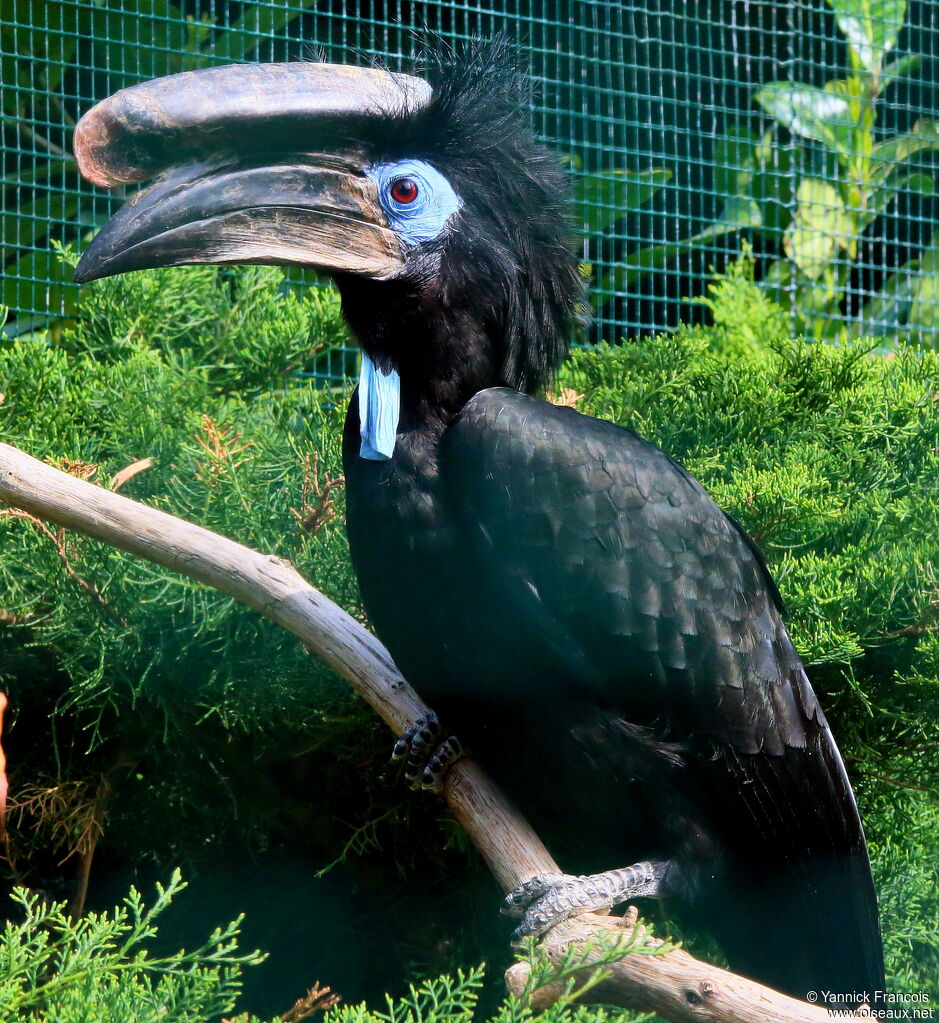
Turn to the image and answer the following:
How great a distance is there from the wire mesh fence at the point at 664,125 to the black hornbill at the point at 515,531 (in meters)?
1.19

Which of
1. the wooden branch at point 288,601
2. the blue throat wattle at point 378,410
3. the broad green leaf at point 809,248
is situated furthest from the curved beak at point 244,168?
the broad green leaf at point 809,248

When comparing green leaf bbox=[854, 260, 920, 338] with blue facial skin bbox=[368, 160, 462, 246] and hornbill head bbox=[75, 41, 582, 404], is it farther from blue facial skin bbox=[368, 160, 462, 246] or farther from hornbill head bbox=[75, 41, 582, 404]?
blue facial skin bbox=[368, 160, 462, 246]

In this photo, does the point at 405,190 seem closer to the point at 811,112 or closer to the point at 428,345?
the point at 428,345

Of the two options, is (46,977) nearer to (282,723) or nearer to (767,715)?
(282,723)

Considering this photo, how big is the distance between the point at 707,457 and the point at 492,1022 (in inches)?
61.2

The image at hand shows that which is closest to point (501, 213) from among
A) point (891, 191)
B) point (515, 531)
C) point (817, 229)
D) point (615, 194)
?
point (515, 531)

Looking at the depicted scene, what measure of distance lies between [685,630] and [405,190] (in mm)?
920

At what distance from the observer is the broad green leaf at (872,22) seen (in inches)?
186

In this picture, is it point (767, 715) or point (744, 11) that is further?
point (744, 11)

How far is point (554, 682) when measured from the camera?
7.28 feet

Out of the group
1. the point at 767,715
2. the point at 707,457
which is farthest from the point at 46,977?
the point at 707,457

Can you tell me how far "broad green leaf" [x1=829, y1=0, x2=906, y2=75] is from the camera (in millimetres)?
4723

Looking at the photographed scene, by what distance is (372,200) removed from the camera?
8.05ft

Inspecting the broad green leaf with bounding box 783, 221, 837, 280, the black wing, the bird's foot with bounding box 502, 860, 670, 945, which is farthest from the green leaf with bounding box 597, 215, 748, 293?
the bird's foot with bounding box 502, 860, 670, 945
